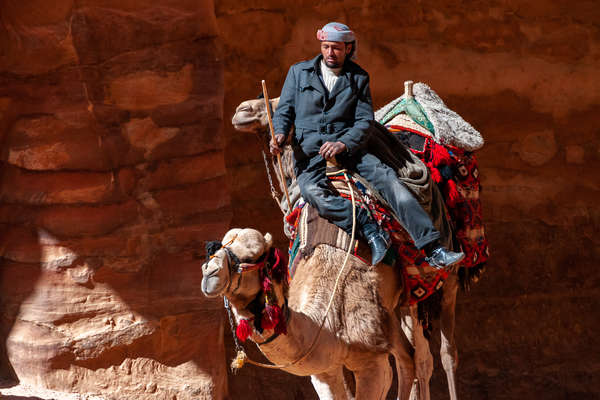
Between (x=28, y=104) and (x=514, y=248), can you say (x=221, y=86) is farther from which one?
(x=514, y=248)

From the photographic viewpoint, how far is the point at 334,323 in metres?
4.49

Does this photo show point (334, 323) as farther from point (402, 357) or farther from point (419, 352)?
point (419, 352)

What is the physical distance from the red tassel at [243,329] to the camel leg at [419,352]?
1.73 m

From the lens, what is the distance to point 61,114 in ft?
19.8

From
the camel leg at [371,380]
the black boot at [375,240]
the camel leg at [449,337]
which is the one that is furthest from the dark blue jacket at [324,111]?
the camel leg at [449,337]

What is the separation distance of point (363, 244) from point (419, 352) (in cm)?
99

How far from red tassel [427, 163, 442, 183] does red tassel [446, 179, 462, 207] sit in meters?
0.09

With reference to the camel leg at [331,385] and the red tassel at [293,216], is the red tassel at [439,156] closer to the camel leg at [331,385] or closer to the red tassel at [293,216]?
the red tassel at [293,216]

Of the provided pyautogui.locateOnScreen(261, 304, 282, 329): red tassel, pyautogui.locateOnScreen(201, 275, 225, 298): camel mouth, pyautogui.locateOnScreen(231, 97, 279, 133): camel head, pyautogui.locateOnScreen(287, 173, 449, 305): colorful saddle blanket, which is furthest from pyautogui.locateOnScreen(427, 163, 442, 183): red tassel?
pyautogui.locateOnScreen(201, 275, 225, 298): camel mouth

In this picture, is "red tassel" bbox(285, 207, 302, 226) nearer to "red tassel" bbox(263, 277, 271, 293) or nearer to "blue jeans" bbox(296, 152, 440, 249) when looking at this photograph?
"blue jeans" bbox(296, 152, 440, 249)

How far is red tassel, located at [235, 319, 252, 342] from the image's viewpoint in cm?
379

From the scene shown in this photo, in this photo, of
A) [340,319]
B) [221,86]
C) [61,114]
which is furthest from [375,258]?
[61,114]

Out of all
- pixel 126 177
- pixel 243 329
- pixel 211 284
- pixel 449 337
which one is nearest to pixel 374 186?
pixel 243 329

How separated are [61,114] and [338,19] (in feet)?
8.40
